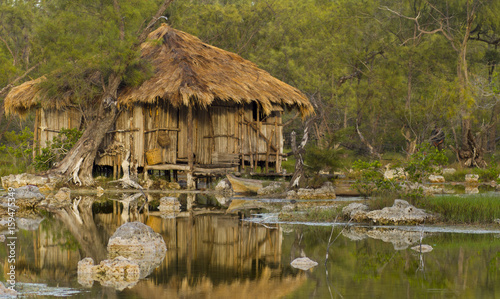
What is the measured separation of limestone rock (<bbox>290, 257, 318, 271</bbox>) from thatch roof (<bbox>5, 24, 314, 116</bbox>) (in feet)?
36.8

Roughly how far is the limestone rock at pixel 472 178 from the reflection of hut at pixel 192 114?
6561 millimetres

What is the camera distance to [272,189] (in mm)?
19000

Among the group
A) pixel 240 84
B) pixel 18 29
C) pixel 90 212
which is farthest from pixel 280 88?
pixel 18 29

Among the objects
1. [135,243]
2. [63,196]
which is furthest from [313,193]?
[135,243]

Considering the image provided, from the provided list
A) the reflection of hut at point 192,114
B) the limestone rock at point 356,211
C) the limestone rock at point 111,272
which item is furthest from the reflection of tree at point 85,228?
the reflection of hut at point 192,114

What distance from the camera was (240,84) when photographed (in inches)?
866

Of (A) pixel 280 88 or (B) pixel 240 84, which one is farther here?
(A) pixel 280 88

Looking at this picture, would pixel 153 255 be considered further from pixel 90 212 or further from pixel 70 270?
pixel 90 212

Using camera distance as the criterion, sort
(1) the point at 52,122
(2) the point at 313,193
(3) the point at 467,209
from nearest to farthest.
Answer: (3) the point at 467,209, (2) the point at 313,193, (1) the point at 52,122

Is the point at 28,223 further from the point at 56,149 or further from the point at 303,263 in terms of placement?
the point at 56,149

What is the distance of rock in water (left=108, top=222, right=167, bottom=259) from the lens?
9188 mm

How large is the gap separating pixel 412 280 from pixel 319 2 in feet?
114

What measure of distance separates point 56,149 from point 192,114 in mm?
4624

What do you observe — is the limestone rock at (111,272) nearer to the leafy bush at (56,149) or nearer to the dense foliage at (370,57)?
the leafy bush at (56,149)
